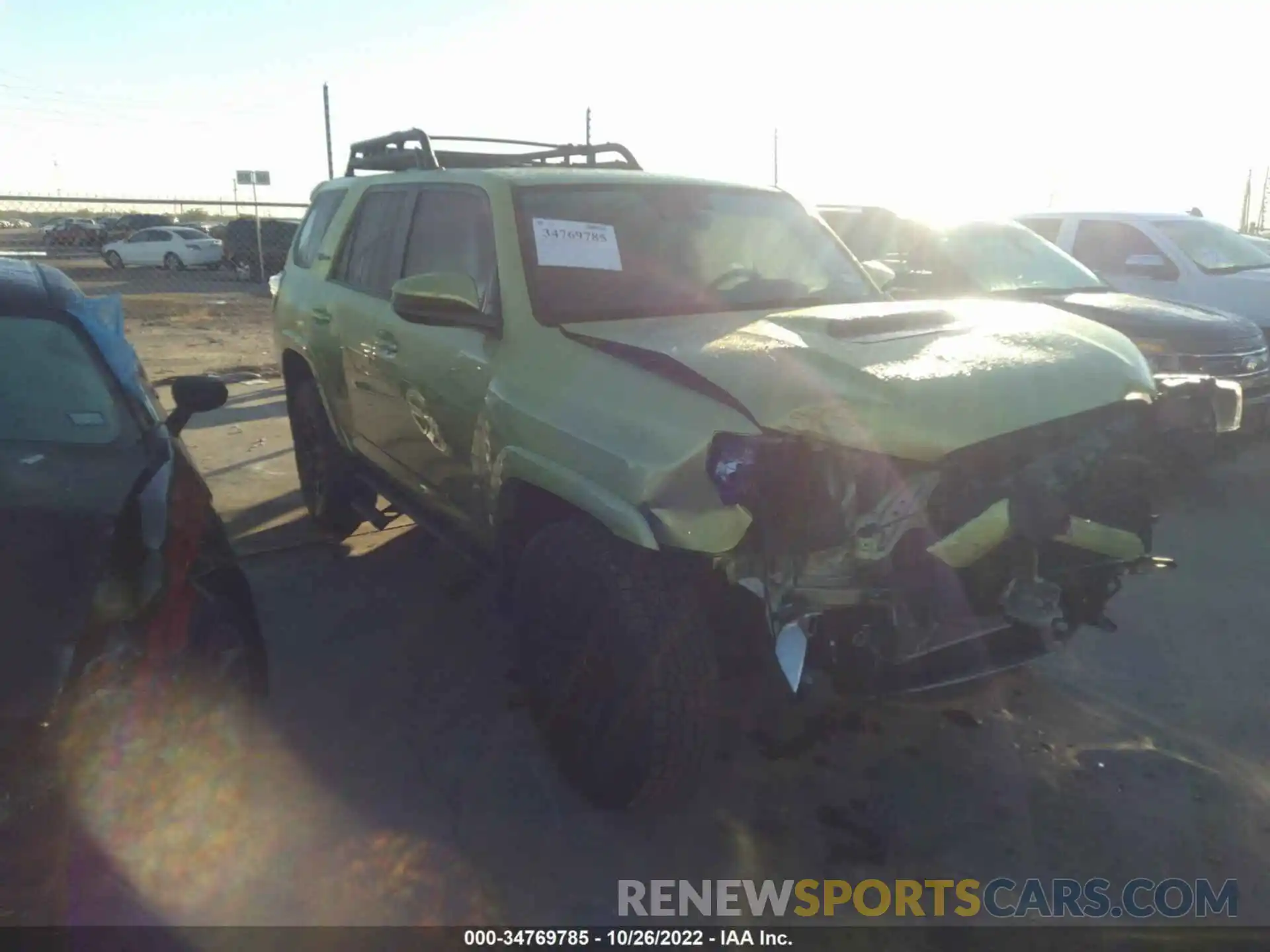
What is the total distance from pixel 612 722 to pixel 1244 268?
8.43m

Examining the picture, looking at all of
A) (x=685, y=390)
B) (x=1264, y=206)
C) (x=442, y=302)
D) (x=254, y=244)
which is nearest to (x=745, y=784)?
(x=685, y=390)

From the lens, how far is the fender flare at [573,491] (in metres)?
2.56

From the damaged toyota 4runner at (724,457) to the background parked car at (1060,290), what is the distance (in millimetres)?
3217

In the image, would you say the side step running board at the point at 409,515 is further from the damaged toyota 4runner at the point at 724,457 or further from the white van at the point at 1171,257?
the white van at the point at 1171,257

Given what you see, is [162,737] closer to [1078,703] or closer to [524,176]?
[524,176]

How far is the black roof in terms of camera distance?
3186 millimetres

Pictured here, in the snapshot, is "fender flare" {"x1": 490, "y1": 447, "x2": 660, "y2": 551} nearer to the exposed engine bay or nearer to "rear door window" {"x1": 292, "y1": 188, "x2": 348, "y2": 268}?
the exposed engine bay

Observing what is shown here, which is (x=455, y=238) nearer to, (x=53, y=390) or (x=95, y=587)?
(x=53, y=390)

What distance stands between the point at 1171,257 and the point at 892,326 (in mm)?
6836

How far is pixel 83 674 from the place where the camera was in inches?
89.0

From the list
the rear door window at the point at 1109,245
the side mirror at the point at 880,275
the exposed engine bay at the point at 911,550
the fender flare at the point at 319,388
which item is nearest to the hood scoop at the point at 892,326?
Result: the exposed engine bay at the point at 911,550

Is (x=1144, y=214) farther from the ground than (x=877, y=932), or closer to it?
farther from the ground

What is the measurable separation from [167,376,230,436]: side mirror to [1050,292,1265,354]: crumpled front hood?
5422mm

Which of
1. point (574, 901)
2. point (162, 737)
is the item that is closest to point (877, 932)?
point (574, 901)
